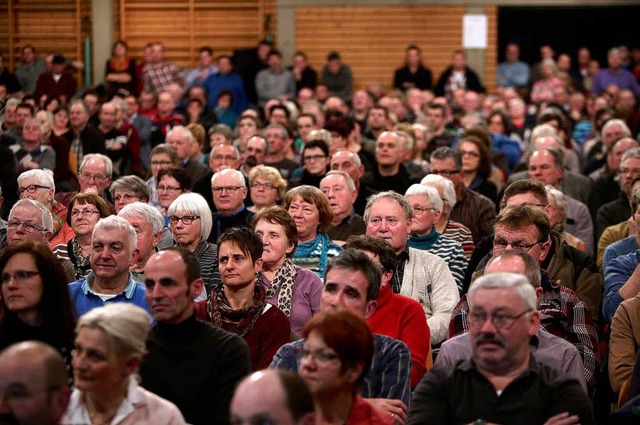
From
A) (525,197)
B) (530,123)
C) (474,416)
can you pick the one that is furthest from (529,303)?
(530,123)

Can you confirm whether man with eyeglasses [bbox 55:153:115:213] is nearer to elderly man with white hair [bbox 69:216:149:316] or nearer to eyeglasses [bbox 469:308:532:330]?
elderly man with white hair [bbox 69:216:149:316]

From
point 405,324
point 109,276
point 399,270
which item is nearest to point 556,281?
point 399,270

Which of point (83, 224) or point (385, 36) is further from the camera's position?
point (385, 36)

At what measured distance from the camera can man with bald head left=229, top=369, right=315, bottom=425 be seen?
299 centimetres

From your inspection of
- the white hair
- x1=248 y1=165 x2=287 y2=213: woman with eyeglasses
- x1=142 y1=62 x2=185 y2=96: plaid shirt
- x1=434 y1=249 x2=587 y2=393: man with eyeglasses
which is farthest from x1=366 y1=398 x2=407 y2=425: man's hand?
x1=142 y1=62 x2=185 y2=96: plaid shirt

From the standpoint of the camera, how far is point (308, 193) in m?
6.37

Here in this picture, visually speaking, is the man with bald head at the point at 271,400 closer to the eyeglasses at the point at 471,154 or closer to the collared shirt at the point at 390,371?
the collared shirt at the point at 390,371

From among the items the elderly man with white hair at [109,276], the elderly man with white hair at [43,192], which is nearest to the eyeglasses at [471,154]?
the elderly man with white hair at [43,192]

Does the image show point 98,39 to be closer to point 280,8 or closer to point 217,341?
point 280,8

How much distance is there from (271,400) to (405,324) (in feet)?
5.95

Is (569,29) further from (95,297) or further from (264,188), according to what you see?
(95,297)

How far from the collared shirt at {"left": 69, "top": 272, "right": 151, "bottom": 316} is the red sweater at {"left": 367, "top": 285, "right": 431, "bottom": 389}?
0.99 m

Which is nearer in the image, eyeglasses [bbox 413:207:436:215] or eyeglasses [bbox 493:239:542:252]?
eyeglasses [bbox 493:239:542:252]

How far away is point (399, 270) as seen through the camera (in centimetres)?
557
